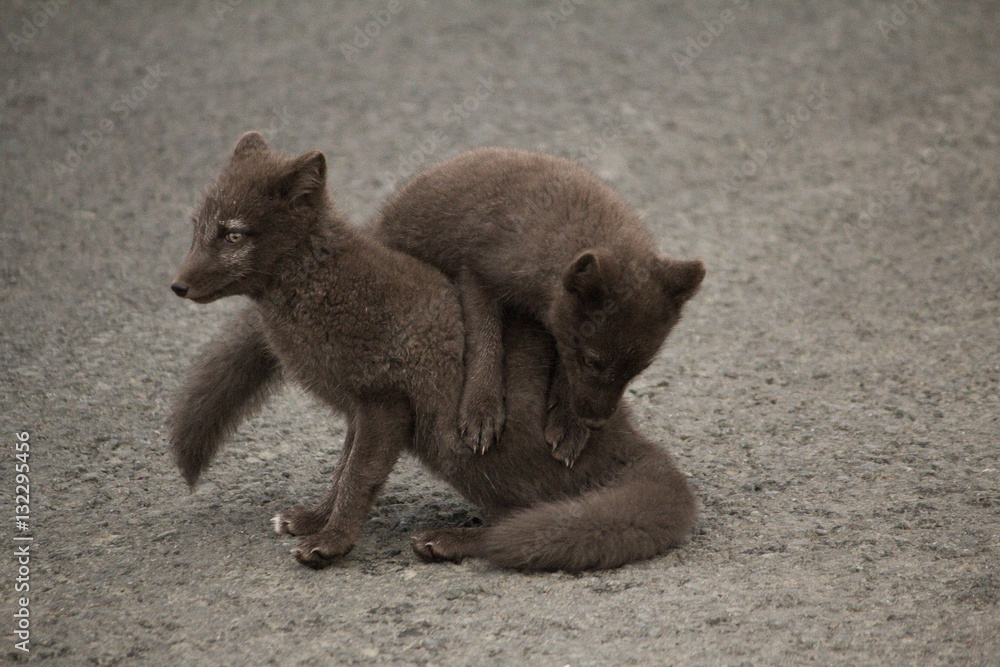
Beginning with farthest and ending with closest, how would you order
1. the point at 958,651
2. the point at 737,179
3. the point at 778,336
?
1. the point at 737,179
2. the point at 778,336
3. the point at 958,651

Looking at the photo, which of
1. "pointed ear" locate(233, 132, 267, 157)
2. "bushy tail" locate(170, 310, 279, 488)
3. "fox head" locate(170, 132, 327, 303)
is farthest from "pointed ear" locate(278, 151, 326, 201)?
"bushy tail" locate(170, 310, 279, 488)

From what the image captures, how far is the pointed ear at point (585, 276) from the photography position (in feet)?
15.4

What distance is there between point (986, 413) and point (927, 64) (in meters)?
6.53

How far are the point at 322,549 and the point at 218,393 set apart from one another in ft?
3.36

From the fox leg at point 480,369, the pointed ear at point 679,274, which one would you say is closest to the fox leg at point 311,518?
the fox leg at point 480,369

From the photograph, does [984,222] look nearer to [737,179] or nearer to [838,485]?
[737,179]

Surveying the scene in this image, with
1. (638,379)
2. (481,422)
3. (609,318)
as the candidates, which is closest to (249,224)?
(481,422)

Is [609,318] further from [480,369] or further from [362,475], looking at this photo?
[362,475]

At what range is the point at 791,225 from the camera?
9.13 m

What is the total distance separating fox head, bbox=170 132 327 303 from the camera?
4.91 m

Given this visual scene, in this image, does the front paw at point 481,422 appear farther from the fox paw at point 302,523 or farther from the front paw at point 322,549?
the fox paw at point 302,523

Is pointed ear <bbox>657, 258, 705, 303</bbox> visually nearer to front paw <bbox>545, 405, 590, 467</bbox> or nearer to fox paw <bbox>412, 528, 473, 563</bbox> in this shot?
front paw <bbox>545, 405, 590, 467</bbox>

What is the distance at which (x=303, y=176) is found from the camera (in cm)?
498

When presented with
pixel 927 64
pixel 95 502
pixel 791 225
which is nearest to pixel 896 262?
pixel 791 225
